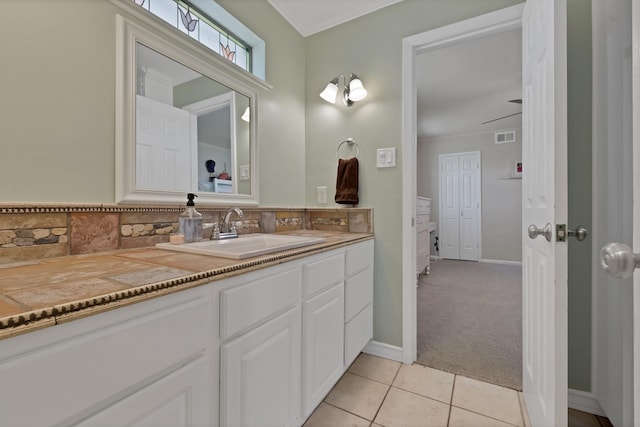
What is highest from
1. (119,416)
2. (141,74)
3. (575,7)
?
(575,7)

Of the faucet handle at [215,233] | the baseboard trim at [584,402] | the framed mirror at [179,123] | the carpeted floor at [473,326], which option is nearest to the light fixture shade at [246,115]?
the framed mirror at [179,123]

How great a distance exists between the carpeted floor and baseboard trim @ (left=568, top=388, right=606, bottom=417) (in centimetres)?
22

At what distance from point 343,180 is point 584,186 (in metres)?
1.28

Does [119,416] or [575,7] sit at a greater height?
[575,7]

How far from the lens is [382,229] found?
74.4 inches

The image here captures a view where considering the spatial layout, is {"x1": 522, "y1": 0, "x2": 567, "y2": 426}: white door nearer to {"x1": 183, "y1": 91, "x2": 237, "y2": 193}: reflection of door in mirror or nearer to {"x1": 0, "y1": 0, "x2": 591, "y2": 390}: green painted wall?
{"x1": 0, "y1": 0, "x2": 591, "y2": 390}: green painted wall

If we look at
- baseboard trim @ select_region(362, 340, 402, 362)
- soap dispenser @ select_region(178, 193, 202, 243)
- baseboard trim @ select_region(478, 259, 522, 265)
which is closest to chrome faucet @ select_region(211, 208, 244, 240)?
soap dispenser @ select_region(178, 193, 202, 243)

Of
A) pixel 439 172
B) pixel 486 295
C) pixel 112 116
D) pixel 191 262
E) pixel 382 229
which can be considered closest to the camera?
pixel 191 262

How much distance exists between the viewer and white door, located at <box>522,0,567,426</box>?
89 centimetres

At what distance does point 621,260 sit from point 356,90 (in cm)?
172

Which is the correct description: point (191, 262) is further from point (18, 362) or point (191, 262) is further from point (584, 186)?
point (584, 186)

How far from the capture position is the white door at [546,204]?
34.9 inches

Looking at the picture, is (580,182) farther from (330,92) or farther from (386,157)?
(330,92)

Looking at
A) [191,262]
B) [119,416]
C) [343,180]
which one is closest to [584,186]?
[343,180]
